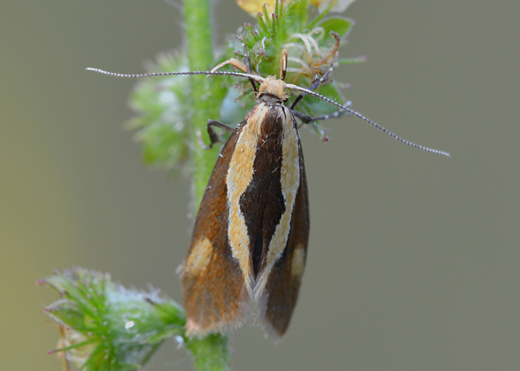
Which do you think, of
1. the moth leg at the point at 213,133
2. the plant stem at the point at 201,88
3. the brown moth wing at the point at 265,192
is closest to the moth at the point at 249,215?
the brown moth wing at the point at 265,192

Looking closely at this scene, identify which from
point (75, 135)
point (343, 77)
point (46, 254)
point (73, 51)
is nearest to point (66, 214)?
point (46, 254)

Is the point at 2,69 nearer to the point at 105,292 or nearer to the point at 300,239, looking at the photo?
the point at 105,292

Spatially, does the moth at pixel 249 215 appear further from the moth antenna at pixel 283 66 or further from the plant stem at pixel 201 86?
the plant stem at pixel 201 86

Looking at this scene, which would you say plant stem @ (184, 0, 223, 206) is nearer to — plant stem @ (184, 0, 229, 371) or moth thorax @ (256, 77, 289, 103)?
plant stem @ (184, 0, 229, 371)

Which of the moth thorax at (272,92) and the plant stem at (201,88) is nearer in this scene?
the moth thorax at (272,92)

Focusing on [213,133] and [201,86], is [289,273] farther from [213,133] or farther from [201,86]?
[201,86]

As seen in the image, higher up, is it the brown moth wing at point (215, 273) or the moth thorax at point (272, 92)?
the moth thorax at point (272, 92)

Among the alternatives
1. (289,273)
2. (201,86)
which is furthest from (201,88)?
(289,273)
